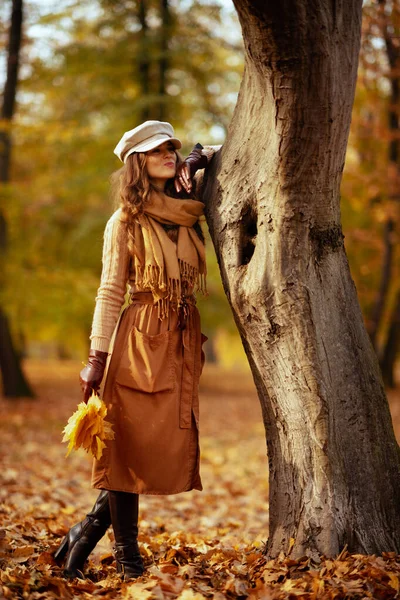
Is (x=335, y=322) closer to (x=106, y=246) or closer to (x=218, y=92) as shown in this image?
(x=106, y=246)

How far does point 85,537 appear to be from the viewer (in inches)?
142

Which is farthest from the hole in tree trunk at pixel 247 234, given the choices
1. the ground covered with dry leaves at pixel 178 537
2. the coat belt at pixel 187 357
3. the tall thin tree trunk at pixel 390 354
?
the tall thin tree trunk at pixel 390 354

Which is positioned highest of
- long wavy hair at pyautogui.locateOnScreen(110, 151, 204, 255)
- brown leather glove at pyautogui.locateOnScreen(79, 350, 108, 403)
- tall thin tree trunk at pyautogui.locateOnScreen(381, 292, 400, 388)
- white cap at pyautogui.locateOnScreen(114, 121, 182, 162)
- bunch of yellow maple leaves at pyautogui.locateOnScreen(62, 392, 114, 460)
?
white cap at pyautogui.locateOnScreen(114, 121, 182, 162)

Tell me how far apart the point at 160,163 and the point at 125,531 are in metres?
1.98

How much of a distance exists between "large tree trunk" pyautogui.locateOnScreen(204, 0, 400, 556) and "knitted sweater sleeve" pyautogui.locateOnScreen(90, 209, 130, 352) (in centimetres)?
56

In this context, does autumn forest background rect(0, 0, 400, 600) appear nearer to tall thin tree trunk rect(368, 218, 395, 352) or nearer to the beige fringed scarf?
tall thin tree trunk rect(368, 218, 395, 352)

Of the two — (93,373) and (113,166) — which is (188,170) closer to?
(93,373)

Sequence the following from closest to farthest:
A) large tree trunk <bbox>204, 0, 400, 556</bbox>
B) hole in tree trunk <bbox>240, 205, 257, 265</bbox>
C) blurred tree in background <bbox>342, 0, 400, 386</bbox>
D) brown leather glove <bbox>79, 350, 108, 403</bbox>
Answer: large tree trunk <bbox>204, 0, 400, 556</bbox>, brown leather glove <bbox>79, 350, 108, 403</bbox>, hole in tree trunk <bbox>240, 205, 257, 265</bbox>, blurred tree in background <bbox>342, 0, 400, 386</bbox>

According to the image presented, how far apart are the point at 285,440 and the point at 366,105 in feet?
41.2

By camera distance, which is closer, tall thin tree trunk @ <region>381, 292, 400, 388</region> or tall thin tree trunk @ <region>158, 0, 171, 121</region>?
tall thin tree trunk @ <region>158, 0, 171, 121</region>

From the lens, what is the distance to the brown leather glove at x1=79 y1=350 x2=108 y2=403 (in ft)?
11.0

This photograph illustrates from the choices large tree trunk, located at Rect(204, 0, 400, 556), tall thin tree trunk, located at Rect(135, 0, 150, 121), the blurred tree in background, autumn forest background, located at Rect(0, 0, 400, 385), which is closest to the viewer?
large tree trunk, located at Rect(204, 0, 400, 556)

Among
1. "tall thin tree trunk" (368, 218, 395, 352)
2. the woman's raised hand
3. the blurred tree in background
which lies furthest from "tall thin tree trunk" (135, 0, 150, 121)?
the woman's raised hand

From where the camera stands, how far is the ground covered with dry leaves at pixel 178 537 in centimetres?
306
